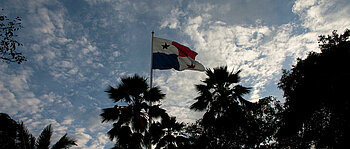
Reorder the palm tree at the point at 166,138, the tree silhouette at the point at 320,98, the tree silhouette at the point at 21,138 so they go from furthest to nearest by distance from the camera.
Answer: the tree silhouette at the point at 320,98
the palm tree at the point at 166,138
the tree silhouette at the point at 21,138

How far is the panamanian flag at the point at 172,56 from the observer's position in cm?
1479

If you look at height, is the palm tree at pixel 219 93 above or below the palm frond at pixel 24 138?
above

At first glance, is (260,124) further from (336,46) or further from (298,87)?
(336,46)

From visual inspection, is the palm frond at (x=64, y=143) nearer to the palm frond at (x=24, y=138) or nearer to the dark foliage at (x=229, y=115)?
the palm frond at (x=24, y=138)

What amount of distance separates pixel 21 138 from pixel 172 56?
1023 cm

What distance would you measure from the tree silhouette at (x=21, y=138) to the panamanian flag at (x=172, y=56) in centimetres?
706

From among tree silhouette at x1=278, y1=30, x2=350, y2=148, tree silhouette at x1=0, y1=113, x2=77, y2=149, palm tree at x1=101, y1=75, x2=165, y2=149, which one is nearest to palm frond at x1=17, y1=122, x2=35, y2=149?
tree silhouette at x1=0, y1=113, x2=77, y2=149

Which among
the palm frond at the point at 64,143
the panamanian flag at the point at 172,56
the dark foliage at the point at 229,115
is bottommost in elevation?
the palm frond at the point at 64,143

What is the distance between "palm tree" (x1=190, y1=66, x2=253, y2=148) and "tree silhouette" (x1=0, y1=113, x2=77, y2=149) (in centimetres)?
905

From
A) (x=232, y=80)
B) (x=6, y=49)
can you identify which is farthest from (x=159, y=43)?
(x=6, y=49)

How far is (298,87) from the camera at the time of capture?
60.8 feet

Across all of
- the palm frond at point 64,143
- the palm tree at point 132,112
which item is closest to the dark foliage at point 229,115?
the palm tree at point 132,112

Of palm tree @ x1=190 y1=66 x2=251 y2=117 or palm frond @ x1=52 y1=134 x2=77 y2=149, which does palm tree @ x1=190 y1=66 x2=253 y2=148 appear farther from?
palm frond @ x1=52 y1=134 x2=77 y2=149

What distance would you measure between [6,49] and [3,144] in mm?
4378
